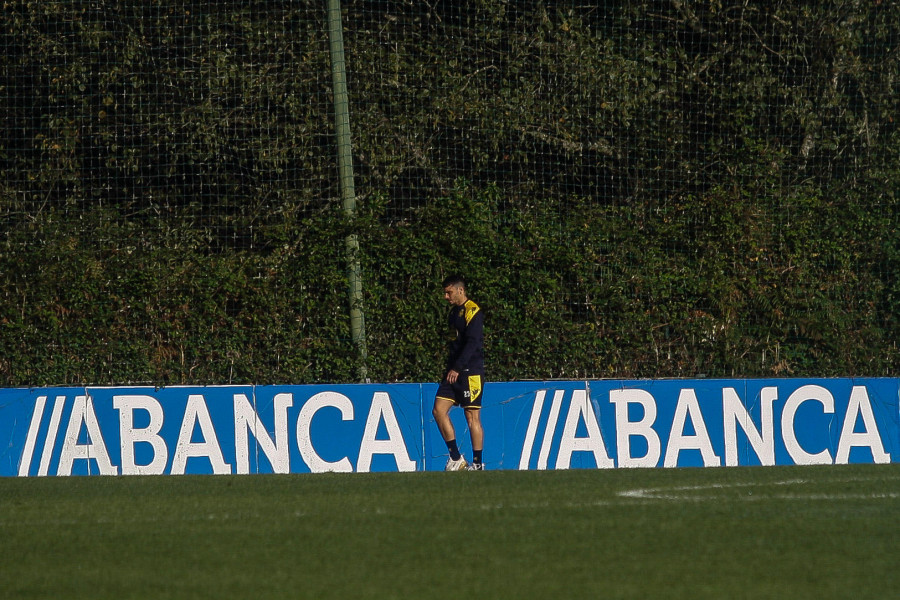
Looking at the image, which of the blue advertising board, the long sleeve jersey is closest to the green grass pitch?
the long sleeve jersey

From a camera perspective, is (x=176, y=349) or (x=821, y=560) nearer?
(x=821, y=560)

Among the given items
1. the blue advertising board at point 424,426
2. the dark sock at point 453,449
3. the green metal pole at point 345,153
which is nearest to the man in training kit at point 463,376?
the dark sock at point 453,449

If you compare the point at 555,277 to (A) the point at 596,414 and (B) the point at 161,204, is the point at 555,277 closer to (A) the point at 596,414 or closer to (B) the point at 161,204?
(A) the point at 596,414

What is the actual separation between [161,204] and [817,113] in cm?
725

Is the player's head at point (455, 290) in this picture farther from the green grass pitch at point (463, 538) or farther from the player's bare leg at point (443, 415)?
the green grass pitch at point (463, 538)

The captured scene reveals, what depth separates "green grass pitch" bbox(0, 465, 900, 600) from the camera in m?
4.70

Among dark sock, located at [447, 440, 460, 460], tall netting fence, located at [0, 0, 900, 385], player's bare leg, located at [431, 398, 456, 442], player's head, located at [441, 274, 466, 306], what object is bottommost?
dark sock, located at [447, 440, 460, 460]

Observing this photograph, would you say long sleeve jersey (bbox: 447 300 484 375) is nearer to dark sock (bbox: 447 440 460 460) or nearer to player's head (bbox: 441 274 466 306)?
player's head (bbox: 441 274 466 306)

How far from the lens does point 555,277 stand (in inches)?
537

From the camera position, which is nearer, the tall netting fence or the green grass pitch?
the green grass pitch

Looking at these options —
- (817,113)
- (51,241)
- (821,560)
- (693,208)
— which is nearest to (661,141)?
(693,208)

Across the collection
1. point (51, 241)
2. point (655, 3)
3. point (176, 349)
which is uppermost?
point (655, 3)

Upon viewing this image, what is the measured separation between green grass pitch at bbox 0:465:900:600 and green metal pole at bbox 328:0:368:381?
4668 millimetres

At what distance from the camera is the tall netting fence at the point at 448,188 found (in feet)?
42.9
